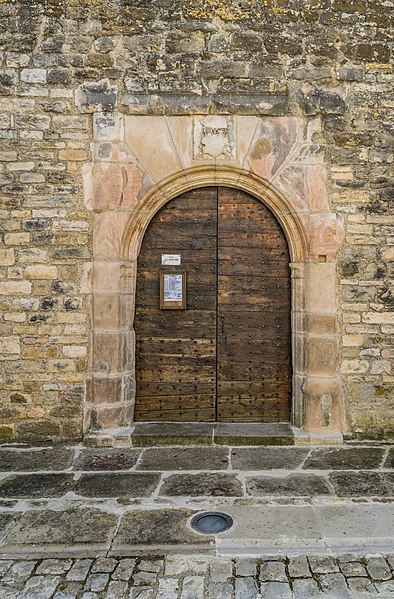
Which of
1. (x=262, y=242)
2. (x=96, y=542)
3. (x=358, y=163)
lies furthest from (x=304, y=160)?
(x=96, y=542)

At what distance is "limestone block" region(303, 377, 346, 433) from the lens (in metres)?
4.12

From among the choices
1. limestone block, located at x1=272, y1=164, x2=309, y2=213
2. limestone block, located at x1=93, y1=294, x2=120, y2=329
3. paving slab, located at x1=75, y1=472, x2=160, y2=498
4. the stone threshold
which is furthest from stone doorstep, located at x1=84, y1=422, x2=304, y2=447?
limestone block, located at x1=272, y1=164, x2=309, y2=213

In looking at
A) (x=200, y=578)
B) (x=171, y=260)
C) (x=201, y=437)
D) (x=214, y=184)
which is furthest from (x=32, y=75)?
(x=200, y=578)

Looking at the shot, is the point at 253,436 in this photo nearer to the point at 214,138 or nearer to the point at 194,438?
the point at 194,438

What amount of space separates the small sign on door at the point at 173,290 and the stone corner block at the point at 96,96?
1.53 m

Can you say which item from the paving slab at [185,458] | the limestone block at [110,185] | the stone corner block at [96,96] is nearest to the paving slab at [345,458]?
the paving slab at [185,458]

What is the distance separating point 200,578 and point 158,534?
43 centimetres

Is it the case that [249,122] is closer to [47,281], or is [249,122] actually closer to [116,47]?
[116,47]

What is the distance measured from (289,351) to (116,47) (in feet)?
10.1

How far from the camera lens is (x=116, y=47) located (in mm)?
4121

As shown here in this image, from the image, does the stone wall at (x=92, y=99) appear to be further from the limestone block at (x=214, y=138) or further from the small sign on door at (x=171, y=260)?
the small sign on door at (x=171, y=260)

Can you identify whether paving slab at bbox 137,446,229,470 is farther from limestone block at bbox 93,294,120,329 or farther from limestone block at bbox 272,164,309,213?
limestone block at bbox 272,164,309,213

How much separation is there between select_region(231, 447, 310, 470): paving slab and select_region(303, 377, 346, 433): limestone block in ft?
0.94

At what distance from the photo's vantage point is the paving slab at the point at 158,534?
8.37 feet
